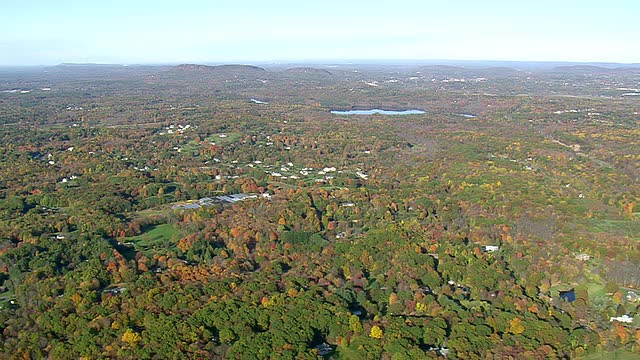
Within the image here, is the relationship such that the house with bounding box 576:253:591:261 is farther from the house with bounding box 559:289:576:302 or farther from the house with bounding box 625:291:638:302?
the house with bounding box 625:291:638:302

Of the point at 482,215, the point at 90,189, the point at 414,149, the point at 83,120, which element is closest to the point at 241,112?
the point at 83,120

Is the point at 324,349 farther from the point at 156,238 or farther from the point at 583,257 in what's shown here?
the point at 583,257

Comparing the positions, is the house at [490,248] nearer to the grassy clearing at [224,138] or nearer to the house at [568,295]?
the house at [568,295]

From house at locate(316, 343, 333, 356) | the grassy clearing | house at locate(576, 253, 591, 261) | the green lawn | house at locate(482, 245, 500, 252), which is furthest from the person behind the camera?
the grassy clearing

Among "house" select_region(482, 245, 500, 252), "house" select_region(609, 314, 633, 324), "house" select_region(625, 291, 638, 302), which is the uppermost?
"house" select_region(625, 291, 638, 302)

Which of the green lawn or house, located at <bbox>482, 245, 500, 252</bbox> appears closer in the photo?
house, located at <bbox>482, 245, 500, 252</bbox>

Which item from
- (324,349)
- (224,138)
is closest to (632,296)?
(324,349)

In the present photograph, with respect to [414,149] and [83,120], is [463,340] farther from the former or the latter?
[83,120]

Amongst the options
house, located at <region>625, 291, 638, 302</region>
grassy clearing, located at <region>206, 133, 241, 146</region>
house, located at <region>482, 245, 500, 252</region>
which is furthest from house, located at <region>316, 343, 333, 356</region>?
grassy clearing, located at <region>206, 133, 241, 146</region>

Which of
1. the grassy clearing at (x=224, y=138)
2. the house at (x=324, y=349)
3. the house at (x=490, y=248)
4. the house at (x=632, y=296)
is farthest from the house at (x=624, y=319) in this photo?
the grassy clearing at (x=224, y=138)
